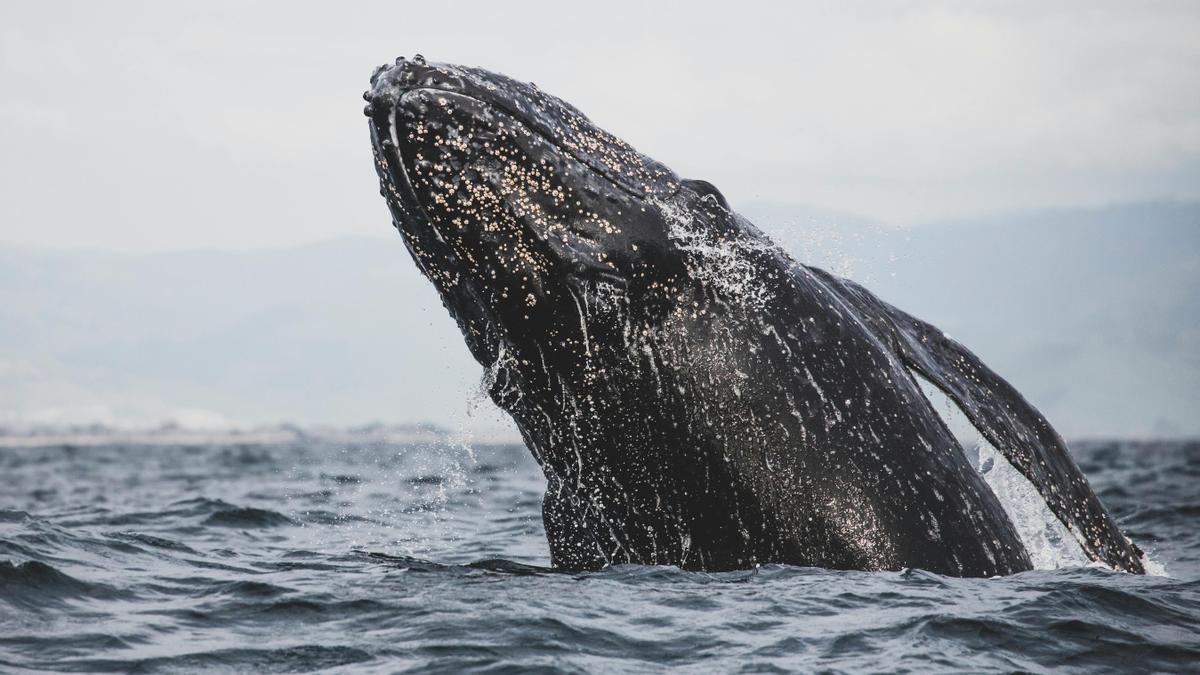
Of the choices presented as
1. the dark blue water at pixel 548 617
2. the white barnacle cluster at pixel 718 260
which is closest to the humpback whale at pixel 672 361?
the white barnacle cluster at pixel 718 260

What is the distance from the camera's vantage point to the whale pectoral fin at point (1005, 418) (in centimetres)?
838

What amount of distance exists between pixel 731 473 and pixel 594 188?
1.93 m

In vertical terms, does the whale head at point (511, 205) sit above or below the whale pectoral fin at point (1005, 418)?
above

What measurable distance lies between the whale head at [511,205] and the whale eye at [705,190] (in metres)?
0.41

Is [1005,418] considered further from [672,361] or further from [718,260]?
[672,361]

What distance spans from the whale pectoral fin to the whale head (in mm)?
1638

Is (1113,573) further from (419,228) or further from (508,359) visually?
(419,228)

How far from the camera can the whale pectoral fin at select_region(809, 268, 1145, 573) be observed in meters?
8.38

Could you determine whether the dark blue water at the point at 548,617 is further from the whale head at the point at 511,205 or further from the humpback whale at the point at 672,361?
the whale head at the point at 511,205

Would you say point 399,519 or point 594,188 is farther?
point 399,519

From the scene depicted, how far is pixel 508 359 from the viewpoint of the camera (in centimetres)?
820

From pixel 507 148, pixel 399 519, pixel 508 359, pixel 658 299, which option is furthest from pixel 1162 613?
pixel 399 519

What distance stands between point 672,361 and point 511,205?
137 centimetres

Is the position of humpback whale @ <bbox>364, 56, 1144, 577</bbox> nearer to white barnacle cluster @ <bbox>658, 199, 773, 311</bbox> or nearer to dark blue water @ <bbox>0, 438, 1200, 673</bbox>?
white barnacle cluster @ <bbox>658, 199, 773, 311</bbox>
